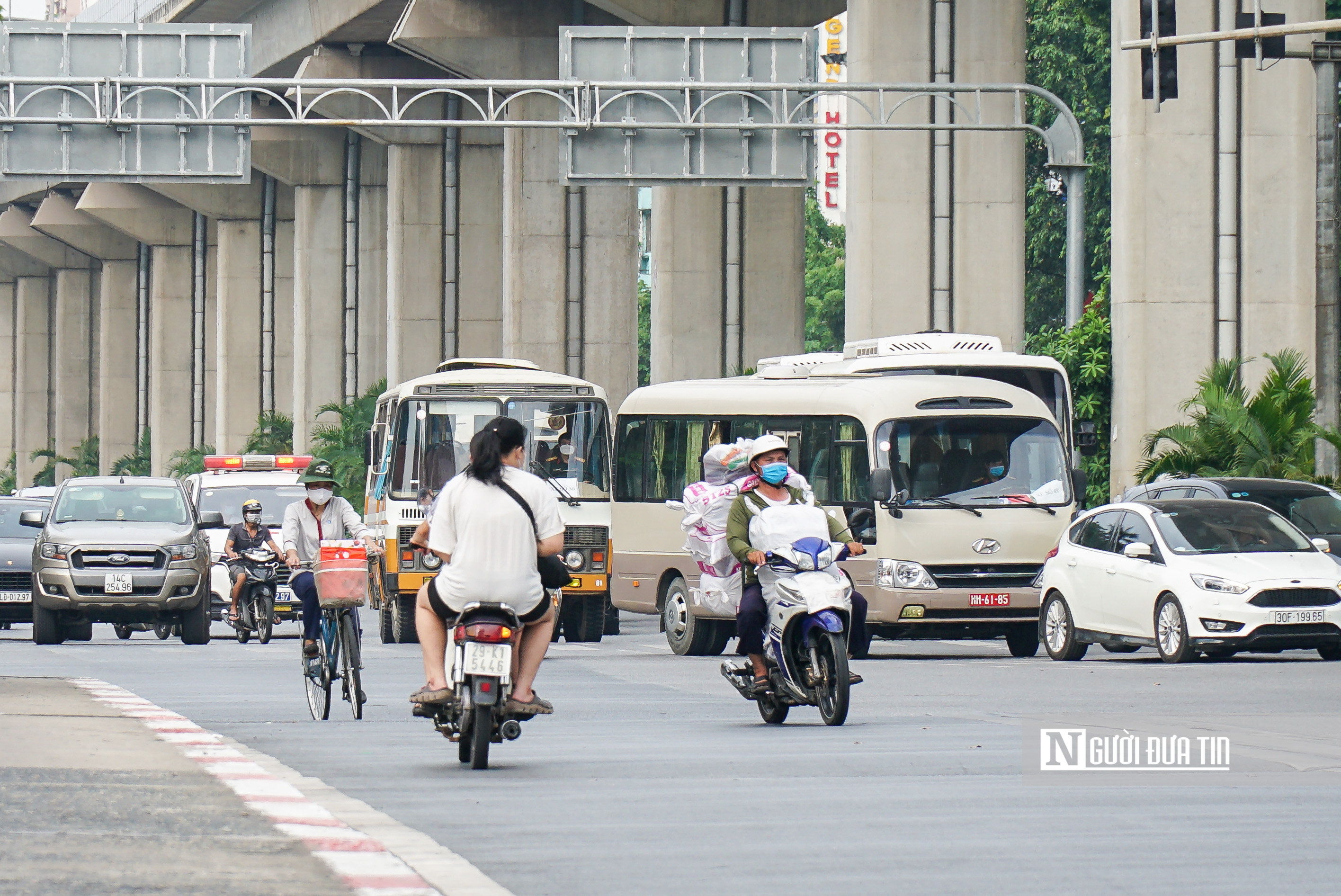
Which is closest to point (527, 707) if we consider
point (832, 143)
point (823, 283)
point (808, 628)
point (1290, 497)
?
point (808, 628)

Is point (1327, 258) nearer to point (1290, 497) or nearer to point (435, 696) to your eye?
point (1290, 497)

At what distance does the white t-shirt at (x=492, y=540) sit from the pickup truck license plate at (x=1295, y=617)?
1039cm

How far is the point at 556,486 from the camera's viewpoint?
86.3ft

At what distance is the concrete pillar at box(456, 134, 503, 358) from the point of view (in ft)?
185

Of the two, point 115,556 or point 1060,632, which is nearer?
point 1060,632

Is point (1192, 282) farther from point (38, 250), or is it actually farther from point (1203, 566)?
point (38, 250)

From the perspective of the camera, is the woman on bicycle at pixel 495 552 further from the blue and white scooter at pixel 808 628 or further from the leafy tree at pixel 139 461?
the leafy tree at pixel 139 461

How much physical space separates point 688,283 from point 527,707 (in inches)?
1488

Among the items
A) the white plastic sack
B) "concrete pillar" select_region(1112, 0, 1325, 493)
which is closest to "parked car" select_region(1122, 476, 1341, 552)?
"concrete pillar" select_region(1112, 0, 1325, 493)

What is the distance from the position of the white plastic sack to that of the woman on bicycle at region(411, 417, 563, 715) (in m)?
3.25

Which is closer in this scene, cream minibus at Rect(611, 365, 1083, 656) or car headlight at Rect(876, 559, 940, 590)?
car headlight at Rect(876, 559, 940, 590)

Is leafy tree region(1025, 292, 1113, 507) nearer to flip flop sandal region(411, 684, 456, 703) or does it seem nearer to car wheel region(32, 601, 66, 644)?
car wheel region(32, 601, 66, 644)

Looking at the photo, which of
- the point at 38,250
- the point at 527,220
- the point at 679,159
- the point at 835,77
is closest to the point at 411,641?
the point at 679,159

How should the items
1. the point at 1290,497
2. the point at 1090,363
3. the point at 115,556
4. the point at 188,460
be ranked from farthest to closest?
the point at 188,460
the point at 1090,363
the point at 115,556
the point at 1290,497
